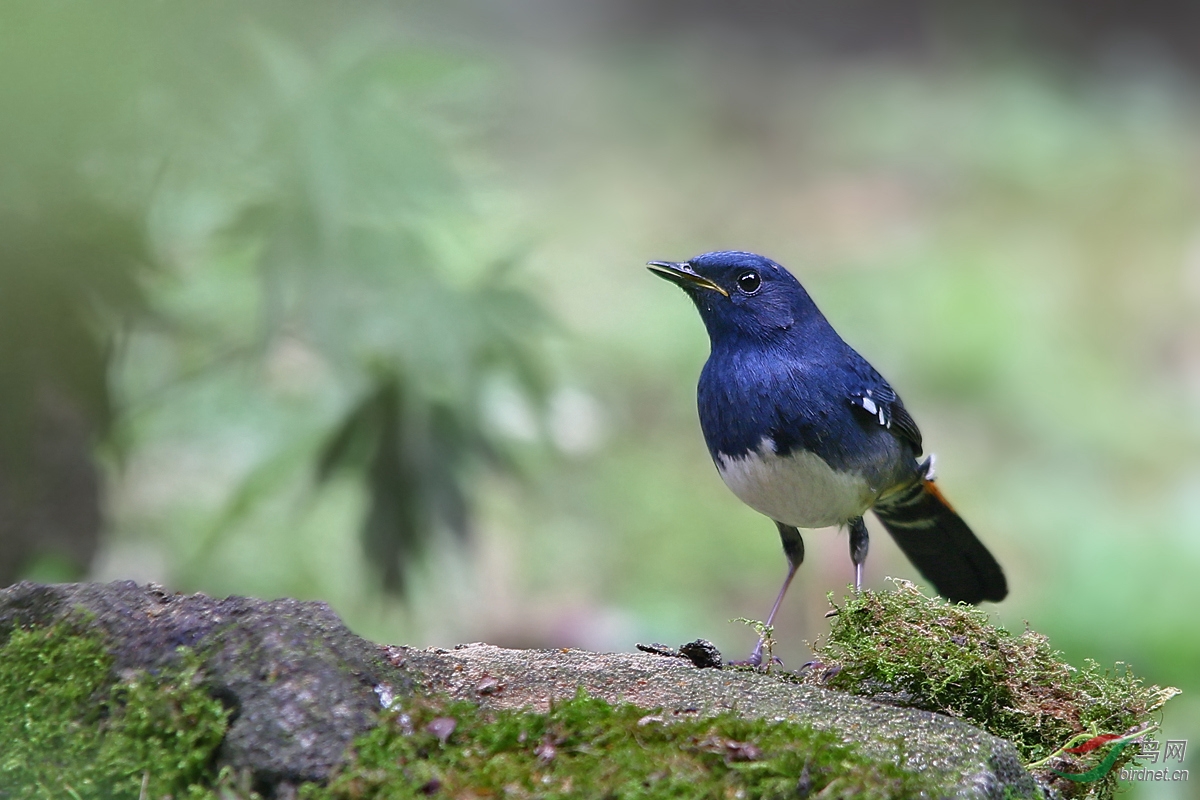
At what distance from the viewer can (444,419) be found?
4719 millimetres

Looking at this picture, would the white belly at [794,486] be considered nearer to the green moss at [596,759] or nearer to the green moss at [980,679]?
the green moss at [980,679]

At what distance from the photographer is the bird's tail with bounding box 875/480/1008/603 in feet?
13.2

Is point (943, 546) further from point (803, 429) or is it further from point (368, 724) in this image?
point (368, 724)

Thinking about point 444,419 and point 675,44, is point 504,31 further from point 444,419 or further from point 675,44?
point 444,419

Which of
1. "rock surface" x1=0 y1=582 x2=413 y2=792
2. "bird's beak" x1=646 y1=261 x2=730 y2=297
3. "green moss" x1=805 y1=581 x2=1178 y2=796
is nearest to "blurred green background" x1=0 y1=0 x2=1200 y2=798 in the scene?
"bird's beak" x1=646 y1=261 x2=730 y2=297

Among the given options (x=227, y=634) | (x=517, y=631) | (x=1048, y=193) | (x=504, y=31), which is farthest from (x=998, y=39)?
(x=227, y=634)

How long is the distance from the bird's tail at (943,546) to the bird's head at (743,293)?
72 cm

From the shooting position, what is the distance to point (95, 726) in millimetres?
2430

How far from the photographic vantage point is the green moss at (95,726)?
7.58 feet

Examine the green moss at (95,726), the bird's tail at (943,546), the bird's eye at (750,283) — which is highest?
the bird's eye at (750,283)

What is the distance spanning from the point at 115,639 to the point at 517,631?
14.6 ft

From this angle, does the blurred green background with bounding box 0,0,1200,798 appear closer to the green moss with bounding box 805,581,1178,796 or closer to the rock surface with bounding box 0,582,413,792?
the rock surface with bounding box 0,582,413,792
